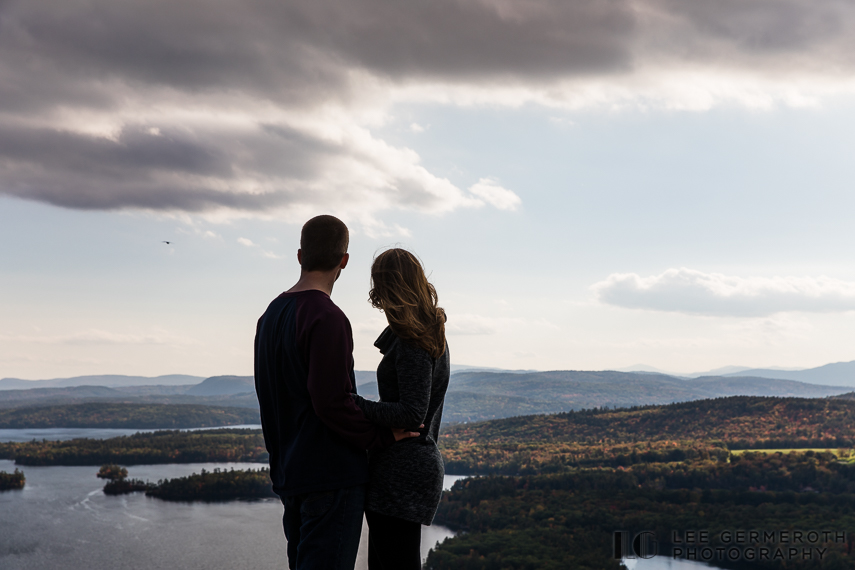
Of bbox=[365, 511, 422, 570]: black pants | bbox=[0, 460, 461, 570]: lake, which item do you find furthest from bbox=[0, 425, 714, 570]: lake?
bbox=[365, 511, 422, 570]: black pants

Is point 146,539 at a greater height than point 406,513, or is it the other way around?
point 406,513

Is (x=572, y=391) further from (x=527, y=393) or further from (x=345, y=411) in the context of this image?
(x=345, y=411)

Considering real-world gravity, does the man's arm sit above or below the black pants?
above

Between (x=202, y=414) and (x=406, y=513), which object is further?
(x=202, y=414)

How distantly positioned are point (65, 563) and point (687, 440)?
77.8m

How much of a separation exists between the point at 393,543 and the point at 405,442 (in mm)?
409

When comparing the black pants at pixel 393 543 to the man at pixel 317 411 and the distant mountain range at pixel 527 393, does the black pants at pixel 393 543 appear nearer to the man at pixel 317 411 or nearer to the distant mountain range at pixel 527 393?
the man at pixel 317 411

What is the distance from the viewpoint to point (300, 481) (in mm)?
2359

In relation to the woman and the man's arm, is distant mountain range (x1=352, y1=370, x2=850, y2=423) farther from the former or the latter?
the man's arm

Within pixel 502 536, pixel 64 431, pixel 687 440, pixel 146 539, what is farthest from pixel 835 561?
pixel 64 431

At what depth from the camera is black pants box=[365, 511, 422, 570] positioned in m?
2.46

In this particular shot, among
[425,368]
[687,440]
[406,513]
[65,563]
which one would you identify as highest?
[425,368]

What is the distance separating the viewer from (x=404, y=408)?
239 centimetres

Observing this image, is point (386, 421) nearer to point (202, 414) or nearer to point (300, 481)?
point (300, 481)
